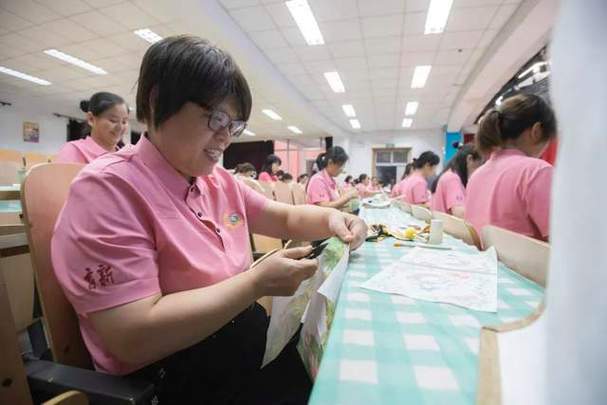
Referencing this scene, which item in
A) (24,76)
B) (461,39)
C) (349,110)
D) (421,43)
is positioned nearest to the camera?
(461,39)

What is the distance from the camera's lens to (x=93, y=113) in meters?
2.21

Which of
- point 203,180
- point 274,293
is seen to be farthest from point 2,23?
point 274,293

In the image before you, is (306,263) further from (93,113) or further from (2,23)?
(2,23)

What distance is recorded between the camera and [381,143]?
12.4 m

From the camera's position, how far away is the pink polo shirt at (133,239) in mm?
501

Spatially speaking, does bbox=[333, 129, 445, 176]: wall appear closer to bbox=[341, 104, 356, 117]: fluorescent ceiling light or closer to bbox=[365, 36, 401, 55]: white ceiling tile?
bbox=[341, 104, 356, 117]: fluorescent ceiling light

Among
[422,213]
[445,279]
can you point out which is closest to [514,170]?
[445,279]

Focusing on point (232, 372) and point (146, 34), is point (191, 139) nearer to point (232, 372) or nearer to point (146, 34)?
point (232, 372)

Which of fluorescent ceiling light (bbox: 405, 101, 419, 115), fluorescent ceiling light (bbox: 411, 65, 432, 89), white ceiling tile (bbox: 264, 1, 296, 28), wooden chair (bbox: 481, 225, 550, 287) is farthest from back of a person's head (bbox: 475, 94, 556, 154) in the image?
fluorescent ceiling light (bbox: 405, 101, 419, 115)

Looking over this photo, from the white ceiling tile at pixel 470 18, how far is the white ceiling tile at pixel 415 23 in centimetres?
33

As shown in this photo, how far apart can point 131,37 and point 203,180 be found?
476 cm

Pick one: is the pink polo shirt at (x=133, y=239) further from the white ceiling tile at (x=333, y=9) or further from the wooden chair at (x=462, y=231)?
the white ceiling tile at (x=333, y=9)

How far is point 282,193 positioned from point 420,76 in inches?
→ 187

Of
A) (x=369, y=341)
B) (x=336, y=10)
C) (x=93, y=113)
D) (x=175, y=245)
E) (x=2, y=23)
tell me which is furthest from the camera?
(x=2, y=23)
